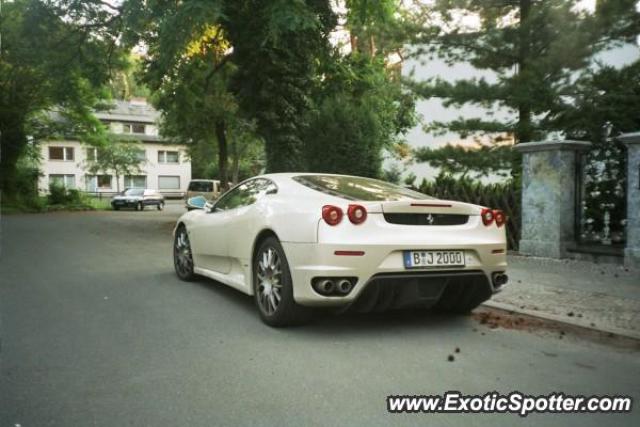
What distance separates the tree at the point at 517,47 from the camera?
444 inches

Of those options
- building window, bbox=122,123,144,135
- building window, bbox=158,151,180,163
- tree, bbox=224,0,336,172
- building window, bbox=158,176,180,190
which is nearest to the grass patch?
tree, bbox=224,0,336,172

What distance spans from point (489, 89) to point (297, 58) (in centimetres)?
661

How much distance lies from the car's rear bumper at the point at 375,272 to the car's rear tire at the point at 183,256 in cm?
285

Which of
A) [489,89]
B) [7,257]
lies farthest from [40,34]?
[489,89]

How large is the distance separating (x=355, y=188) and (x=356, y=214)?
882 mm

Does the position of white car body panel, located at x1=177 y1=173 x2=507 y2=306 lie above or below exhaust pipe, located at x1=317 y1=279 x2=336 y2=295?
above

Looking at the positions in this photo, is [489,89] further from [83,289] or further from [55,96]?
[55,96]

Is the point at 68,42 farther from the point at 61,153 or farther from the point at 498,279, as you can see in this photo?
the point at 61,153

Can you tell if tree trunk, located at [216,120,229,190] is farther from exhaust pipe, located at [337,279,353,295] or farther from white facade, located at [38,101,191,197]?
white facade, located at [38,101,191,197]

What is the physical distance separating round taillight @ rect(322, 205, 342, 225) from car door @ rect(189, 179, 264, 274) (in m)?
1.40

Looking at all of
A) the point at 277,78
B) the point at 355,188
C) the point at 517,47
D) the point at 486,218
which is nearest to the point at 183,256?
the point at 355,188

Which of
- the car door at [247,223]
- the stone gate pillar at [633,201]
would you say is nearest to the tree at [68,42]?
the car door at [247,223]

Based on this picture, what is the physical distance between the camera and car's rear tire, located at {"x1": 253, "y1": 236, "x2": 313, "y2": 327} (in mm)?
4781

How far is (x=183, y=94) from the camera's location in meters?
23.3
